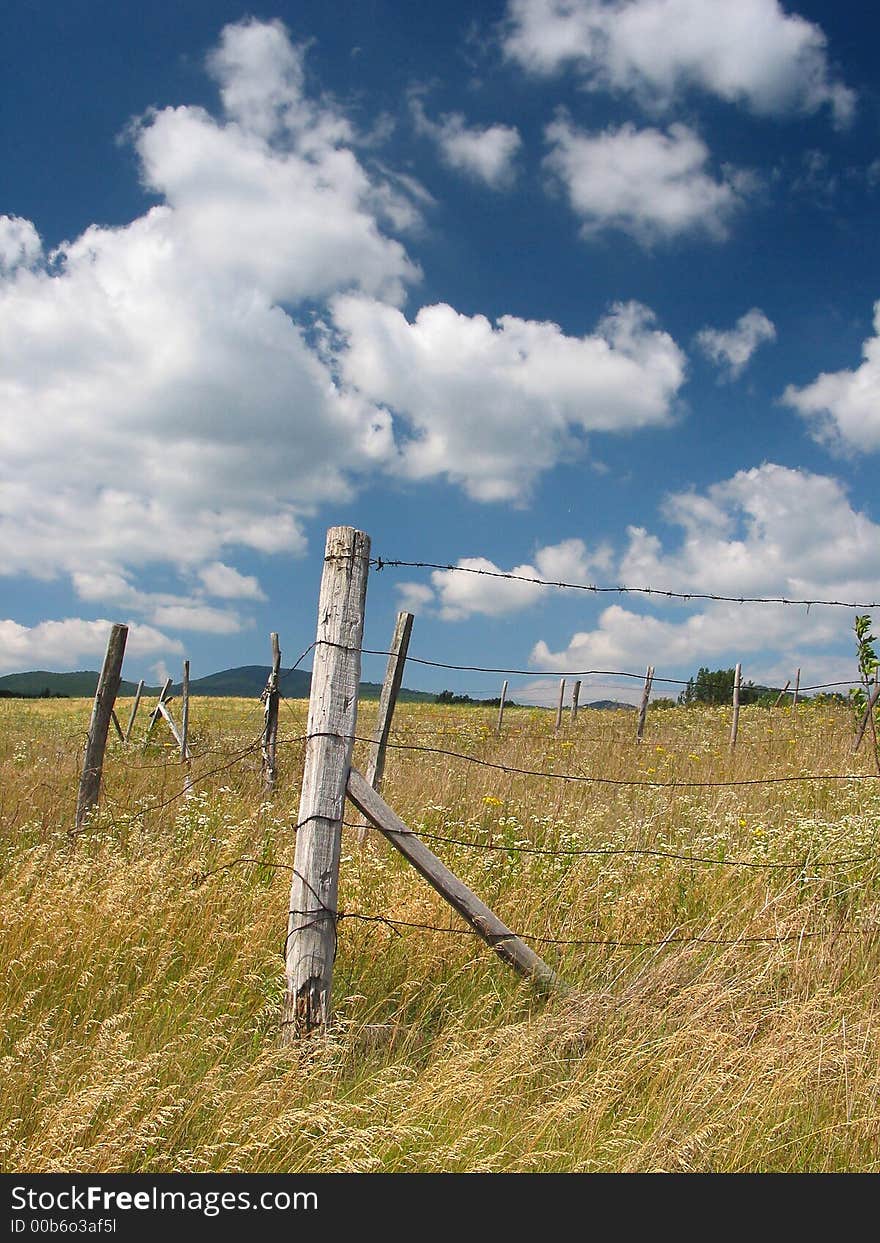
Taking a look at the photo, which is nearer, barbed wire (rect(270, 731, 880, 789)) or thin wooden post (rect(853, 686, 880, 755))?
barbed wire (rect(270, 731, 880, 789))

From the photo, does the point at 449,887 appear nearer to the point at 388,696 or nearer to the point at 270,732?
the point at 388,696

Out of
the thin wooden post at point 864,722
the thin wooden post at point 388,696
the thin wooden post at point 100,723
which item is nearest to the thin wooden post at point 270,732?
the thin wooden post at point 388,696

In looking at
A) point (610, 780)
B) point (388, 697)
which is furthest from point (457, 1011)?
point (388, 697)

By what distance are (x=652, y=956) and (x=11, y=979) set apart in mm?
3421

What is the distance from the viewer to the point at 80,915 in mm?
4332

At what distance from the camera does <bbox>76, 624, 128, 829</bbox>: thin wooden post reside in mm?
7507

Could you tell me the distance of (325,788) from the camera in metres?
3.77

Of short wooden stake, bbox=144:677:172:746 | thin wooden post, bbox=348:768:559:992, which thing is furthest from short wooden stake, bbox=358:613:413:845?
short wooden stake, bbox=144:677:172:746

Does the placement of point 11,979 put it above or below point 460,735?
below

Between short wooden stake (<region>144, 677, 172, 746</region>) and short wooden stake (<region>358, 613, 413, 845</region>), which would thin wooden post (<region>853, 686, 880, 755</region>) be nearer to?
short wooden stake (<region>358, 613, 413, 845</region>)

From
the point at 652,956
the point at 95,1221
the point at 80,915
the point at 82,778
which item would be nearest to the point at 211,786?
the point at 82,778

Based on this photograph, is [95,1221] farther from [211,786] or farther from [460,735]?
[460,735]

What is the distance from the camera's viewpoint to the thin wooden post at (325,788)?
3.71m

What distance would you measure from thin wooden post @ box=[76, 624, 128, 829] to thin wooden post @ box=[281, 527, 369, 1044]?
4.34 metres
